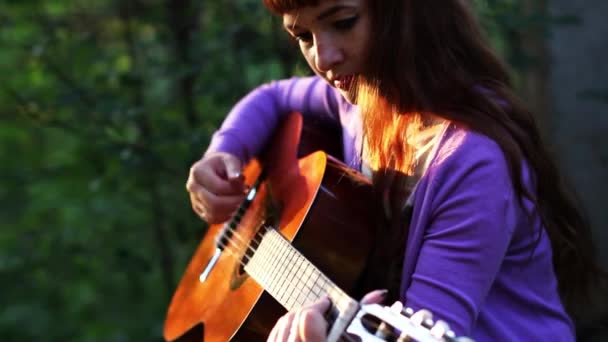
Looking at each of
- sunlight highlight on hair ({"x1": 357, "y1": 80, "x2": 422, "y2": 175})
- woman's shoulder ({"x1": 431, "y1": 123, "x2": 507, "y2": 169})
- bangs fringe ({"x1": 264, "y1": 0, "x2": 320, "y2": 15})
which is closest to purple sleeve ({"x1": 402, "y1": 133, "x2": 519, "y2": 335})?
woman's shoulder ({"x1": 431, "y1": 123, "x2": 507, "y2": 169})

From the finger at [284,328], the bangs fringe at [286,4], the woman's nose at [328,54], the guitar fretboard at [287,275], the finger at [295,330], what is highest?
the bangs fringe at [286,4]

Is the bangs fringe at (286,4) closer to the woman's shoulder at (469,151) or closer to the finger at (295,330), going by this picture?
the woman's shoulder at (469,151)

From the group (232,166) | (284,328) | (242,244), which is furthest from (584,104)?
(284,328)

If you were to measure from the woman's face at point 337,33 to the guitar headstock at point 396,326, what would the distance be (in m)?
0.40

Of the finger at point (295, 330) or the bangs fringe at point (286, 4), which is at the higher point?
the bangs fringe at point (286, 4)

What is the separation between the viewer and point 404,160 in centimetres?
144

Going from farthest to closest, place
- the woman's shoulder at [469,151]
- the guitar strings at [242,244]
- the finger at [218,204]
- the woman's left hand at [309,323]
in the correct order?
1. the finger at [218,204]
2. the guitar strings at [242,244]
3. the woman's shoulder at [469,151]
4. the woman's left hand at [309,323]

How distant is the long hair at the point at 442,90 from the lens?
1357 millimetres

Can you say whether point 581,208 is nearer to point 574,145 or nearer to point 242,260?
point 242,260

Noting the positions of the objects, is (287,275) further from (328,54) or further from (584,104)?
(584,104)

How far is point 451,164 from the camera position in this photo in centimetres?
131

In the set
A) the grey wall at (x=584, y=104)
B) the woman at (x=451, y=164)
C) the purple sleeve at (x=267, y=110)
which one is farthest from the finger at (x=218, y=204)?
the grey wall at (x=584, y=104)

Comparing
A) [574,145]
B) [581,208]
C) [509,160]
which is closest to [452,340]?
[509,160]

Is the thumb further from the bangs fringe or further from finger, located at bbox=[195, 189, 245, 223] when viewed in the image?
the bangs fringe
